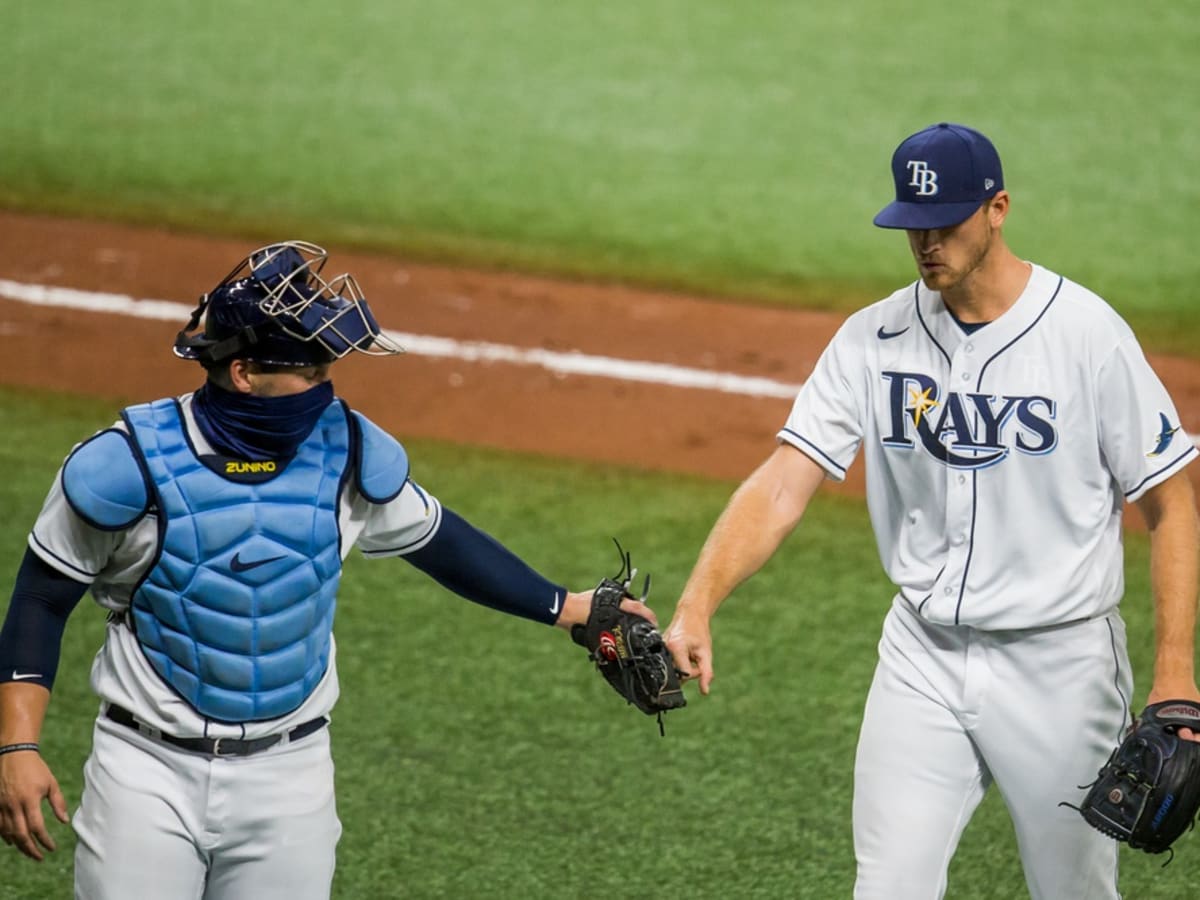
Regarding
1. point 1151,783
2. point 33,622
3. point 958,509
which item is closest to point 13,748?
point 33,622

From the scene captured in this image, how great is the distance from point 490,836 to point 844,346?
1898mm

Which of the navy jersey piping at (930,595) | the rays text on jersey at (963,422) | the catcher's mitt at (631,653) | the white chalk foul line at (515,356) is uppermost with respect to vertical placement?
the white chalk foul line at (515,356)

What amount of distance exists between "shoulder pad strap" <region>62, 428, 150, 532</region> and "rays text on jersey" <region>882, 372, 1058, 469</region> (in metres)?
1.53

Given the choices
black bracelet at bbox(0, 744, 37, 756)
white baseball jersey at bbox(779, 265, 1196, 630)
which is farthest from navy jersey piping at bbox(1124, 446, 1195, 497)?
black bracelet at bbox(0, 744, 37, 756)

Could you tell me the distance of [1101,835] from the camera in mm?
3850

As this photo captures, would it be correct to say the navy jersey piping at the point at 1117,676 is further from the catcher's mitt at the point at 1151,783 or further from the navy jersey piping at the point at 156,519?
the navy jersey piping at the point at 156,519

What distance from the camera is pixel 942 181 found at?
372 centimetres

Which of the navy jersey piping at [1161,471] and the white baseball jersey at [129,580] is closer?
the white baseball jersey at [129,580]

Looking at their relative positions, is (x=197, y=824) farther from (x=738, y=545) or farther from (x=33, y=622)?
(x=738, y=545)

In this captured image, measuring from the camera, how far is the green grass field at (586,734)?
4996 millimetres

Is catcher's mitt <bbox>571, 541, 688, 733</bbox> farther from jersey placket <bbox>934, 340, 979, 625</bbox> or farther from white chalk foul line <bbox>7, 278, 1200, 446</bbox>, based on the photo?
white chalk foul line <bbox>7, 278, 1200, 446</bbox>

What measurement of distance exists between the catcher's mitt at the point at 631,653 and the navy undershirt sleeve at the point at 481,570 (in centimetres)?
10

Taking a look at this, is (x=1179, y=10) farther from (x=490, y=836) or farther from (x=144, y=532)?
(x=144, y=532)

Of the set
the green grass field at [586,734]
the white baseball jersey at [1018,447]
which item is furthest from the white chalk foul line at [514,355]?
the white baseball jersey at [1018,447]
